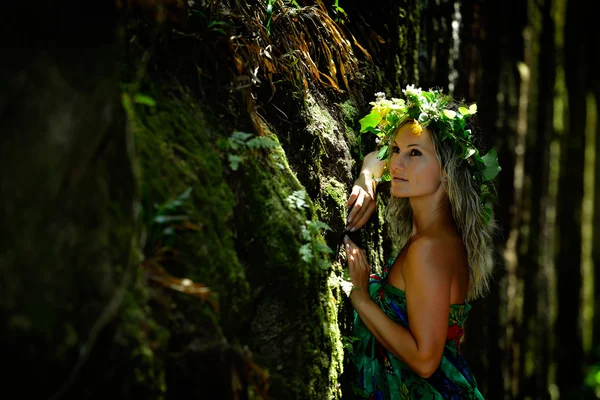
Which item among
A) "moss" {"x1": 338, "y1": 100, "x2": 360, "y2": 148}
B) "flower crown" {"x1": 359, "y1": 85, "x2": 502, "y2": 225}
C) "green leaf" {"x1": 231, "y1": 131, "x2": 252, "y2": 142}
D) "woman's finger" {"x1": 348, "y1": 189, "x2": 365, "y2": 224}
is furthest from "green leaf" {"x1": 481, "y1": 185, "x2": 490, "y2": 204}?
"green leaf" {"x1": 231, "y1": 131, "x2": 252, "y2": 142}

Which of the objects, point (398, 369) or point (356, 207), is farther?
point (356, 207)

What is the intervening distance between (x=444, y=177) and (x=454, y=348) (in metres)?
1.05

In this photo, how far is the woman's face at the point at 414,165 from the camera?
3.24 m

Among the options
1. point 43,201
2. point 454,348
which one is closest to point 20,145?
point 43,201

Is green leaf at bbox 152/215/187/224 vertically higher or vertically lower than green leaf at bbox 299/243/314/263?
higher

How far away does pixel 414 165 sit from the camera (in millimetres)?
3242

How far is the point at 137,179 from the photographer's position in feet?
5.44

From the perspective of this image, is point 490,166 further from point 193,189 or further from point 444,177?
point 193,189

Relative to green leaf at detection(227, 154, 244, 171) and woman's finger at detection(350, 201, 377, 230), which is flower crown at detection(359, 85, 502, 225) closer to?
woman's finger at detection(350, 201, 377, 230)

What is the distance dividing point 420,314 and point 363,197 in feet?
2.85

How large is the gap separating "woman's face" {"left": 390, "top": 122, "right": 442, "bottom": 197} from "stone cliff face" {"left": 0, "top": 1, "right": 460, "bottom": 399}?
448mm

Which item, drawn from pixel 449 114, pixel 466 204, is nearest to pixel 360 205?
pixel 466 204

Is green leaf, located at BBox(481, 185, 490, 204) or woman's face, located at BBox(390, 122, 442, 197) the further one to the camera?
green leaf, located at BBox(481, 185, 490, 204)

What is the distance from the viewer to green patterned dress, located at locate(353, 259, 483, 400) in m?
3.12
